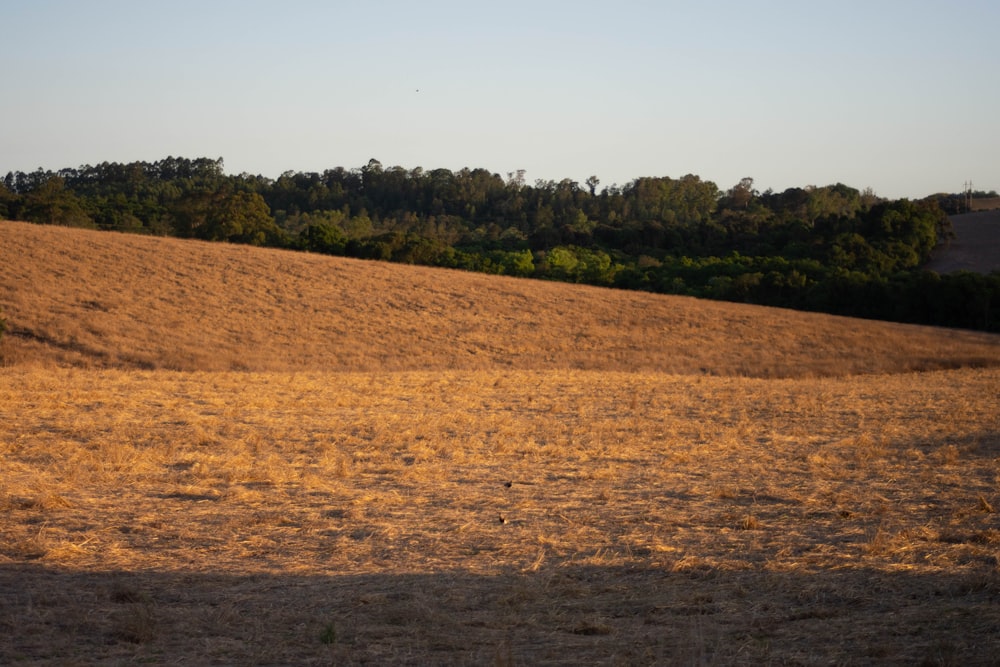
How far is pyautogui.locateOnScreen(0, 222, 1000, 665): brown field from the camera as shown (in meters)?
5.96

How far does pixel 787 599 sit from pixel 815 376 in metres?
24.8

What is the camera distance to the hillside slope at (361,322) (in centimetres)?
3036

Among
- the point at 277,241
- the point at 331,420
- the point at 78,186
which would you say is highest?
the point at 78,186

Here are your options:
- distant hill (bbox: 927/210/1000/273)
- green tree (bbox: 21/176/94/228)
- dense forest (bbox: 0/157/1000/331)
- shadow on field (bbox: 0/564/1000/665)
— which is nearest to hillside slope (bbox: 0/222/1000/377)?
dense forest (bbox: 0/157/1000/331)

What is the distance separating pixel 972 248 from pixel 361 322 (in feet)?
193

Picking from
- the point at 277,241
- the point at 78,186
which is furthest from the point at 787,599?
the point at 78,186

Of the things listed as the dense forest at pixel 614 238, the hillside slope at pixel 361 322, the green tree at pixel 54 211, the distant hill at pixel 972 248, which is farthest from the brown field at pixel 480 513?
the distant hill at pixel 972 248

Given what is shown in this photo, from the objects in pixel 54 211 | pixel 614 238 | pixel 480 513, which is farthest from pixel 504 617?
pixel 614 238

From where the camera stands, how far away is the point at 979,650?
17.9 feet

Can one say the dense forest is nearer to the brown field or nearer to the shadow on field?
the brown field

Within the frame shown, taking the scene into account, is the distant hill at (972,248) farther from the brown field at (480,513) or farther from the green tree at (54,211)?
the green tree at (54,211)

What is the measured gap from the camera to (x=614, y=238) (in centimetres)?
8831

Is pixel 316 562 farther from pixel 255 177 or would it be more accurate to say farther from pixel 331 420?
pixel 255 177

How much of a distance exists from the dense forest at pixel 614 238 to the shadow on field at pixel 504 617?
49.5 meters
